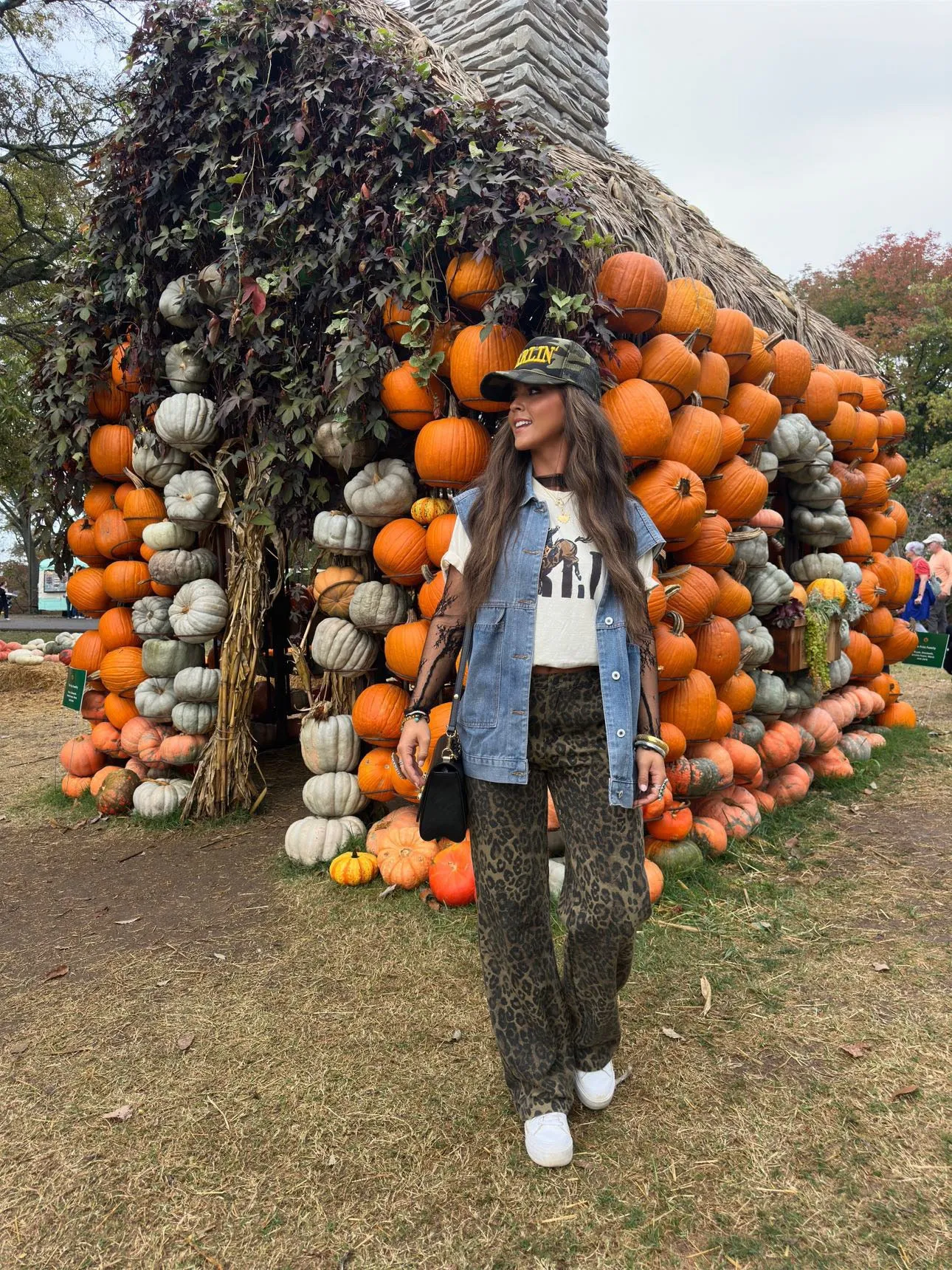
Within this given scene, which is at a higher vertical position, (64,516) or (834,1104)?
(64,516)

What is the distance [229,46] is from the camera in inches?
169

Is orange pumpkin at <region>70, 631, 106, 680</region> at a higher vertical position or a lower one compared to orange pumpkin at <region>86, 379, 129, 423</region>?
lower

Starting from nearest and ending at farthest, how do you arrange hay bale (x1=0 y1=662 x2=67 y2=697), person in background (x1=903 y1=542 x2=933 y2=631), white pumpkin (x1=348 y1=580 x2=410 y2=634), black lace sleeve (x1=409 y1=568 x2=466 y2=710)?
black lace sleeve (x1=409 y1=568 x2=466 y2=710) → white pumpkin (x1=348 y1=580 x2=410 y2=634) → person in background (x1=903 y1=542 x2=933 y2=631) → hay bale (x1=0 y1=662 x2=67 y2=697)

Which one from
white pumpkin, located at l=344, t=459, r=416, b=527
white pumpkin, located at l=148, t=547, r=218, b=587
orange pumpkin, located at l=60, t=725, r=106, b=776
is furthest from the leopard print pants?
orange pumpkin, located at l=60, t=725, r=106, b=776

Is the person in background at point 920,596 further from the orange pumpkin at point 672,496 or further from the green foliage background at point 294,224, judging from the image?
the green foliage background at point 294,224

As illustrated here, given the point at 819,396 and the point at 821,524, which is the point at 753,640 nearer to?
the point at 821,524

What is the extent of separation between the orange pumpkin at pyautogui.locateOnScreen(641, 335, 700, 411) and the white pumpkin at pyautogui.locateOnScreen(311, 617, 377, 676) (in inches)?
75.7

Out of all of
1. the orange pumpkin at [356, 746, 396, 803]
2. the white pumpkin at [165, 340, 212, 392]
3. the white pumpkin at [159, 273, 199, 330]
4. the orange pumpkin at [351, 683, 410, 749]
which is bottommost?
the orange pumpkin at [356, 746, 396, 803]

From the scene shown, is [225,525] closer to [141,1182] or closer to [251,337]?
[251,337]

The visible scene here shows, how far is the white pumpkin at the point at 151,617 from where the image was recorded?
16.5ft

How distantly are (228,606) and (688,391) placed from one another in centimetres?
289

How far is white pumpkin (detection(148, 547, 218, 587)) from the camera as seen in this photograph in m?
4.84

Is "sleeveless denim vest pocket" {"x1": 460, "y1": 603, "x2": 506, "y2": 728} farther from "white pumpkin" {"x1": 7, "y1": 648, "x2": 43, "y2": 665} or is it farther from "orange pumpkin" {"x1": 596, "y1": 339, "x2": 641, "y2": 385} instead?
"white pumpkin" {"x1": 7, "y1": 648, "x2": 43, "y2": 665}

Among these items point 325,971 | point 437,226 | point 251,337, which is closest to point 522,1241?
point 325,971
